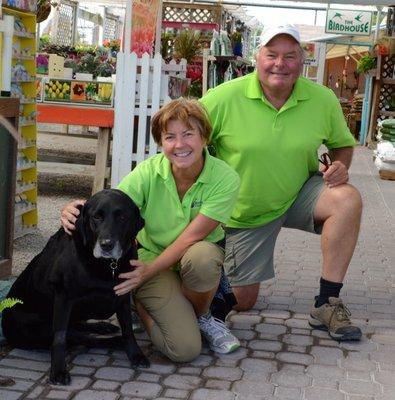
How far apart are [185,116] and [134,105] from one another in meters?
3.66

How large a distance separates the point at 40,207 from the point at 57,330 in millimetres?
4248

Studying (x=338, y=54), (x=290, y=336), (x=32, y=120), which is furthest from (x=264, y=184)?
(x=338, y=54)

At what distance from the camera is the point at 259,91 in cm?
440

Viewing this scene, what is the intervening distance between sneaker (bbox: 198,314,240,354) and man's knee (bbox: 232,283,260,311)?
0.58 meters

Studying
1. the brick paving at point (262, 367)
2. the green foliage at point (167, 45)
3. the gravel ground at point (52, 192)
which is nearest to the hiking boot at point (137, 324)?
the brick paving at point (262, 367)

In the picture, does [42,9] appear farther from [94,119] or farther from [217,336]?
[217,336]

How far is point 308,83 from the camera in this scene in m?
4.52

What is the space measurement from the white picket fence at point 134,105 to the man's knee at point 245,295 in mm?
2896

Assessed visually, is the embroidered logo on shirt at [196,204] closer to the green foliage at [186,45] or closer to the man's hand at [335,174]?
the man's hand at [335,174]

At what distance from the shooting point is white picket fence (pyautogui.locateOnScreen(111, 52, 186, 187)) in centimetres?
725

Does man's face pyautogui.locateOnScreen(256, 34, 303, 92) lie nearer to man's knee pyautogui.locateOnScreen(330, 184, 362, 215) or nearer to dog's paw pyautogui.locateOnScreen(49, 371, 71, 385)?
man's knee pyautogui.locateOnScreen(330, 184, 362, 215)

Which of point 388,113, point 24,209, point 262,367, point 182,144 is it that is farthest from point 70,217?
point 388,113

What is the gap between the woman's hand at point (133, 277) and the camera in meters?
3.49

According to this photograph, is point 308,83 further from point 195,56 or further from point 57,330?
point 195,56
